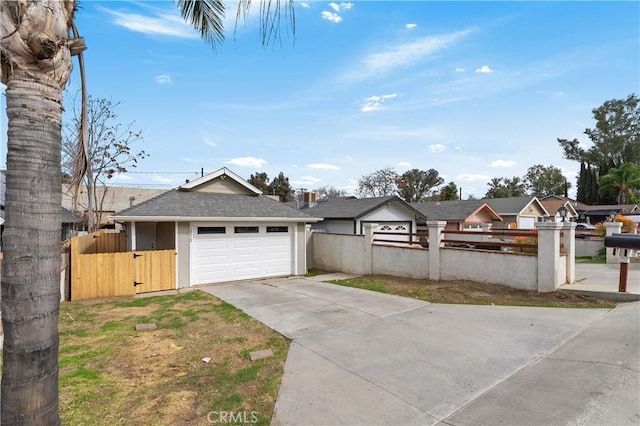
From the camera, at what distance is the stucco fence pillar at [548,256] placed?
815cm

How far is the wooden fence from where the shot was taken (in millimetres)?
9023

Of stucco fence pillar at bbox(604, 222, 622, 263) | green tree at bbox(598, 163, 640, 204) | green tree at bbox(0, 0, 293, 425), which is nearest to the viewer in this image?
green tree at bbox(0, 0, 293, 425)

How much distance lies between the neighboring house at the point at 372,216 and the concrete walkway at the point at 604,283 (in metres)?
7.37

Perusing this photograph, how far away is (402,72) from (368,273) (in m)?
7.36

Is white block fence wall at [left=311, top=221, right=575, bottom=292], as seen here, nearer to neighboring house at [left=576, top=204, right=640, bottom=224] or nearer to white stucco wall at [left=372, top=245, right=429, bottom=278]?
white stucco wall at [left=372, top=245, right=429, bottom=278]

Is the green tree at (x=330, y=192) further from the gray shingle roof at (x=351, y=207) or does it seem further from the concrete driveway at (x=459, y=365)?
the concrete driveway at (x=459, y=365)

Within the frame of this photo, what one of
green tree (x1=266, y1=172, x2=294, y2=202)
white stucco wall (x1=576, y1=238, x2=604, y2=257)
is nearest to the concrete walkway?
white stucco wall (x1=576, y1=238, x2=604, y2=257)

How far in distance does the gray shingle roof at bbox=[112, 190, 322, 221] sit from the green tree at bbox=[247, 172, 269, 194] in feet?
120

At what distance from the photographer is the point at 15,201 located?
1.96m

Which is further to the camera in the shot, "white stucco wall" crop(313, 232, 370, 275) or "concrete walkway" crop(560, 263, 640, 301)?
"white stucco wall" crop(313, 232, 370, 275)

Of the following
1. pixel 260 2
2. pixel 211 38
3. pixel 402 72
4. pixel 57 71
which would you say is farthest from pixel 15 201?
pixel 402 72

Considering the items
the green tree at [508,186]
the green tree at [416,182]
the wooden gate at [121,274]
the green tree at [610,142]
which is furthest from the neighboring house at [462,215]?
the green tree at [508,186]

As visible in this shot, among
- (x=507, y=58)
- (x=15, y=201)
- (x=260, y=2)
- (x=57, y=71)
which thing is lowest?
(x=15, y=201)

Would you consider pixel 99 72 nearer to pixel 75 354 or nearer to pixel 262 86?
pixel 262 86
